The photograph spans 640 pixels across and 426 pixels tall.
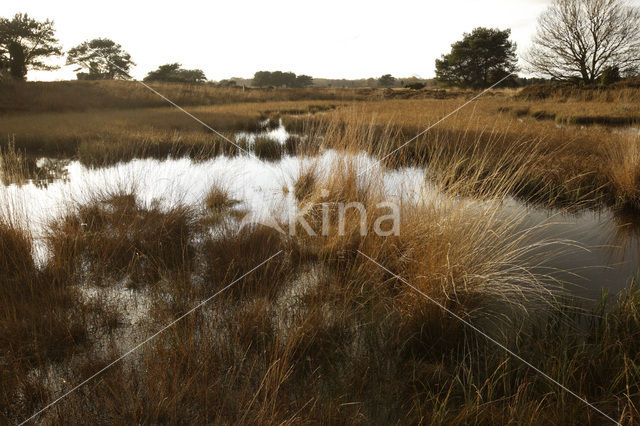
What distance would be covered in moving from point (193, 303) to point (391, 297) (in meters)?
1.20

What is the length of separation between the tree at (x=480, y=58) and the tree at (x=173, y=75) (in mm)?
15920

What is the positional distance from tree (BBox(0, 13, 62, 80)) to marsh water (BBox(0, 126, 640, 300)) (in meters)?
8.50

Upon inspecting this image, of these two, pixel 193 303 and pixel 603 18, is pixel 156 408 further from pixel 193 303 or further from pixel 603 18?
pixel 603 18

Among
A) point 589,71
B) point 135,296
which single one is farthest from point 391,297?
point 589,71

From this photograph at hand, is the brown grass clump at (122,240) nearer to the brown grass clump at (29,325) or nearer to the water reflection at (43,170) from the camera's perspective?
the brown grass clump at (29,325)

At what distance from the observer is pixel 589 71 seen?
17.3m

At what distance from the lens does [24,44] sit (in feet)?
41.8

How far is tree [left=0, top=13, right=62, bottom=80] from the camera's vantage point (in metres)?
11.8

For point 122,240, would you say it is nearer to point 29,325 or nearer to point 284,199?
point 29,325
